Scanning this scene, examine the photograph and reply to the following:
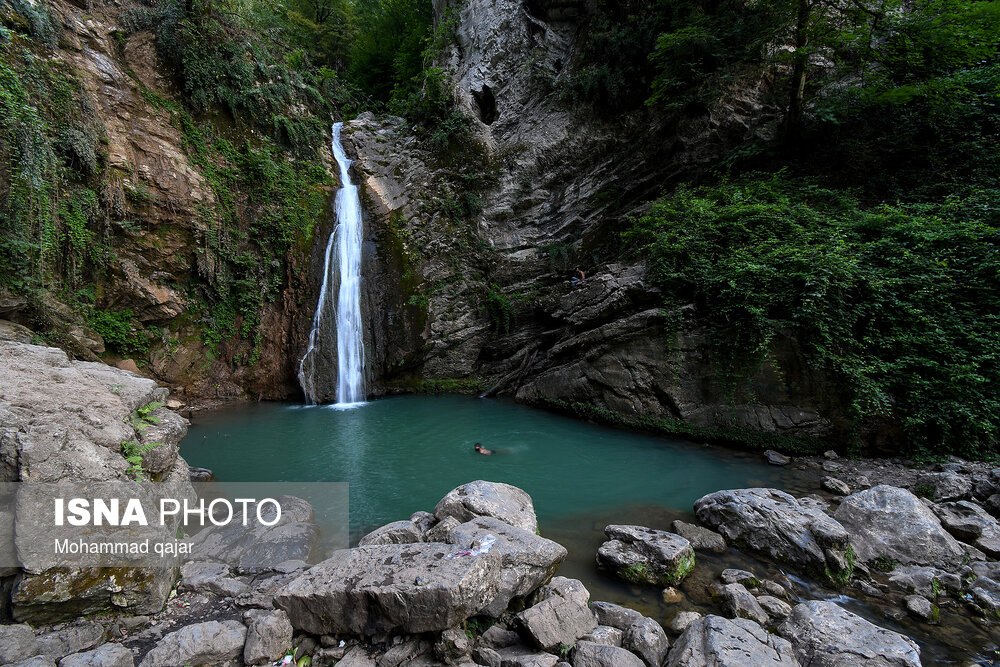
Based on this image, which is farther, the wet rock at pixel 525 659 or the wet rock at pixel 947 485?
the wet rock at pixel 947 485

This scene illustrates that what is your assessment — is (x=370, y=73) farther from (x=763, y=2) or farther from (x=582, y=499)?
(x=582, y=499)

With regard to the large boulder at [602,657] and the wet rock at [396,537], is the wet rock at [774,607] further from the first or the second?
the wet rock at [396,537]

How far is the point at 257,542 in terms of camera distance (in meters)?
4.14

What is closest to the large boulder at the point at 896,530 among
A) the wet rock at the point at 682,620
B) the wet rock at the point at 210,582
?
the wet rock at the point at 682,620

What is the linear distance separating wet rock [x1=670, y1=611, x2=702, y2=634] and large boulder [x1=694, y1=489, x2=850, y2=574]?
1.53 meters

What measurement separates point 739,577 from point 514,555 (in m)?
2.41

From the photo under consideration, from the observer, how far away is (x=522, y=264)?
547 inches

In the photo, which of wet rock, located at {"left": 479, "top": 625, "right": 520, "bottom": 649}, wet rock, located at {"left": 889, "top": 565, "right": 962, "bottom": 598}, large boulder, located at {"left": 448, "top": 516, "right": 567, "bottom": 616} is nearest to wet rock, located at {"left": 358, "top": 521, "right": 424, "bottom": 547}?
large boulder, located at {"left": 448, "top": 516, "right": 567, "bottom": 616}

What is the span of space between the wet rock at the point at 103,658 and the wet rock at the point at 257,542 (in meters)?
1.28

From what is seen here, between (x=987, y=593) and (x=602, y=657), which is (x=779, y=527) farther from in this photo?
(x=602, y=657)

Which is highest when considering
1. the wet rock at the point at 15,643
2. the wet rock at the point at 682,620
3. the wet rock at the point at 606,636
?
the wet rock at the point at 15,643

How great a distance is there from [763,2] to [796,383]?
1031cm

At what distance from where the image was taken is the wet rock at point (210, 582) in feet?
10.7

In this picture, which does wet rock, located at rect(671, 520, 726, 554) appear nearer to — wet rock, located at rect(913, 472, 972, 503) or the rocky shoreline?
the rocky shoreline
